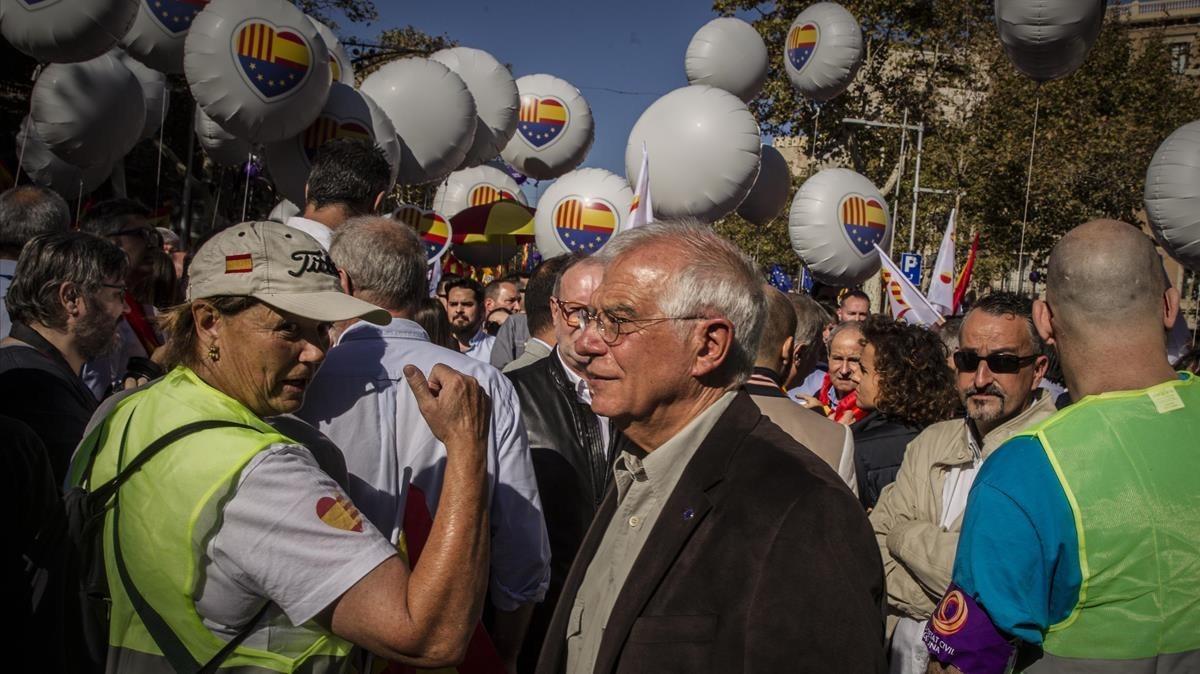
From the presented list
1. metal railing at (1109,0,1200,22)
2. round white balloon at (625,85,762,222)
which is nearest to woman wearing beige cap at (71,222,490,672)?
round white balloon at (625,85,762,222)

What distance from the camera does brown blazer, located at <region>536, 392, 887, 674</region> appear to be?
1.70m

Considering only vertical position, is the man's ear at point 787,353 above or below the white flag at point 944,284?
above

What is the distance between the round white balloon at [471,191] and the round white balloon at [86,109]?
493 centimetres

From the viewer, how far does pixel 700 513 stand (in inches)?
74.5

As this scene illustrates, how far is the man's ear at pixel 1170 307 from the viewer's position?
2.34 m

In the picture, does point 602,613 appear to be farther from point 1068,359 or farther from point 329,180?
point 329,180

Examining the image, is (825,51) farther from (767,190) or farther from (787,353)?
(787,353)

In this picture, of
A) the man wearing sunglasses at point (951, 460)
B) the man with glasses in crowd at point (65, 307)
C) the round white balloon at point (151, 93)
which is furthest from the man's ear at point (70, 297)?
the round white balloon at point (151, 93)

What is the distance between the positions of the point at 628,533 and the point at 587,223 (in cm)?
719

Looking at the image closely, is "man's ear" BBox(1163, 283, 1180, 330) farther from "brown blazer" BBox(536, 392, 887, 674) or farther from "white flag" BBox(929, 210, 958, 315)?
"white flag" BBox(929, 210, 958, 315)

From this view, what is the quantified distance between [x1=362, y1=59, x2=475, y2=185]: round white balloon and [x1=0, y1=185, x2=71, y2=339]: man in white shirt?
9.83 feet

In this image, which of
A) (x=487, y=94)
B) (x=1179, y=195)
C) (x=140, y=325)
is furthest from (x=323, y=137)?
(x=1179, y=195)

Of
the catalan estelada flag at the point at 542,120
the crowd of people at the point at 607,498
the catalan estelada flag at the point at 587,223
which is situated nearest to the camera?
the crowd of people at the point at 607,498

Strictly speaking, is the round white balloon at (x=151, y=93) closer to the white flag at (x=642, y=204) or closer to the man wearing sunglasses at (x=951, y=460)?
the white flag at (x=642, y=204)
